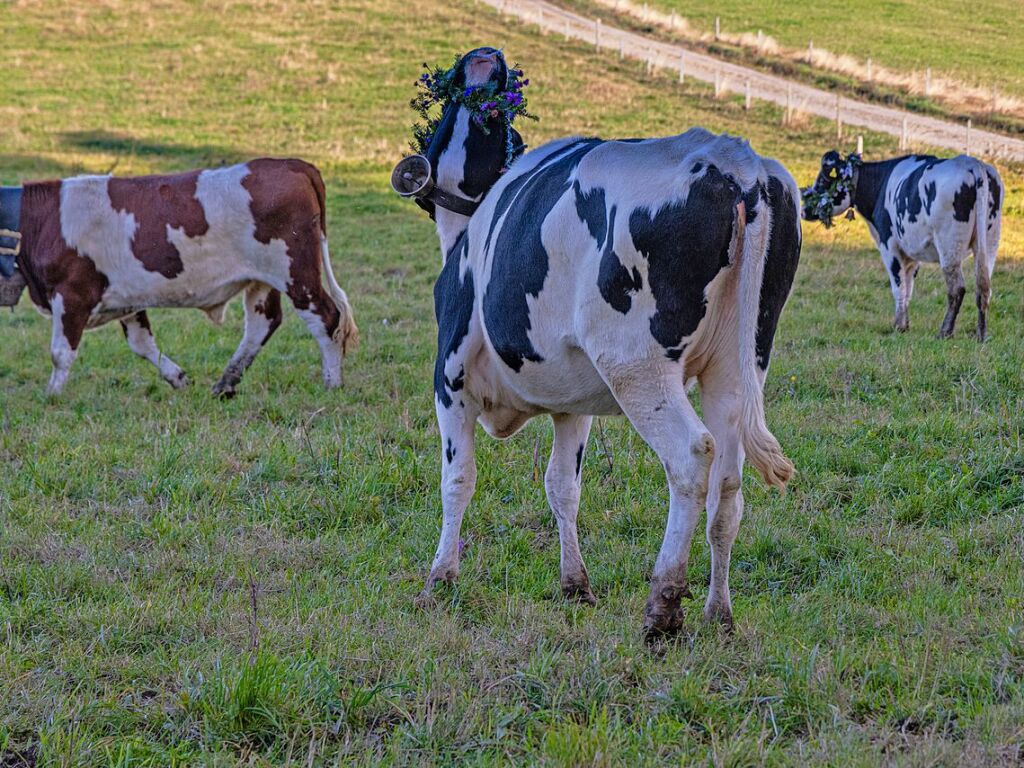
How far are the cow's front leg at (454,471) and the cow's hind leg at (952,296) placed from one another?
6.40 m

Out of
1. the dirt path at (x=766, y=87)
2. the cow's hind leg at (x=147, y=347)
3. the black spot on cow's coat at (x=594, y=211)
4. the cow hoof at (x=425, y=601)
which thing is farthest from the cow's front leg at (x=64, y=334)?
the dirt path at (x=766, y=87)

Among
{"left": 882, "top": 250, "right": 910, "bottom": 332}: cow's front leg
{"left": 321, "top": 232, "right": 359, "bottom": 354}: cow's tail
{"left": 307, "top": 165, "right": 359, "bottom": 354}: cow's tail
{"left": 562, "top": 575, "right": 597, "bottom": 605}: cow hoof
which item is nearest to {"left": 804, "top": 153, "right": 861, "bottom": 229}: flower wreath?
{"left": 882, "top": 250, "right": 910, "bottom": 332}: cow's front leg

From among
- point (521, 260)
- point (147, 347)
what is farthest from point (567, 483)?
point (147, 347)

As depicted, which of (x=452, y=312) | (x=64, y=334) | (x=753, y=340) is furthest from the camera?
(x=64, y=334)

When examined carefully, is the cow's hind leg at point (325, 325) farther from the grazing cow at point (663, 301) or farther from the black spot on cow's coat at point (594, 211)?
the black spot on cow's coat at point (594, 211)

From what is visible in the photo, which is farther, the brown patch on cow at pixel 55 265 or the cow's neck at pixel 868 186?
the cow's neck at pixel 868 186

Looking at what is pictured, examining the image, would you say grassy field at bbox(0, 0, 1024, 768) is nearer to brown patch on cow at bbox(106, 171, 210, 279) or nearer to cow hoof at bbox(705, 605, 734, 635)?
cow hoof at bbox(705, 605, 734, 635)

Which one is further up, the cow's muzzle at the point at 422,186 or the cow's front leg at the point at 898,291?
the cow's muzzle at the point at 422,186

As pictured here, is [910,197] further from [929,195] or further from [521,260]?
[521,260]

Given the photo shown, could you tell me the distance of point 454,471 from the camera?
524 cm

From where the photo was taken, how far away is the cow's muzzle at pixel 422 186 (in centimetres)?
554

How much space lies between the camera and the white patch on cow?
9477 mm

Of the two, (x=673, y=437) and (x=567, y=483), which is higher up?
(x=673, y=437)

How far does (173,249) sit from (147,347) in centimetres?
90
